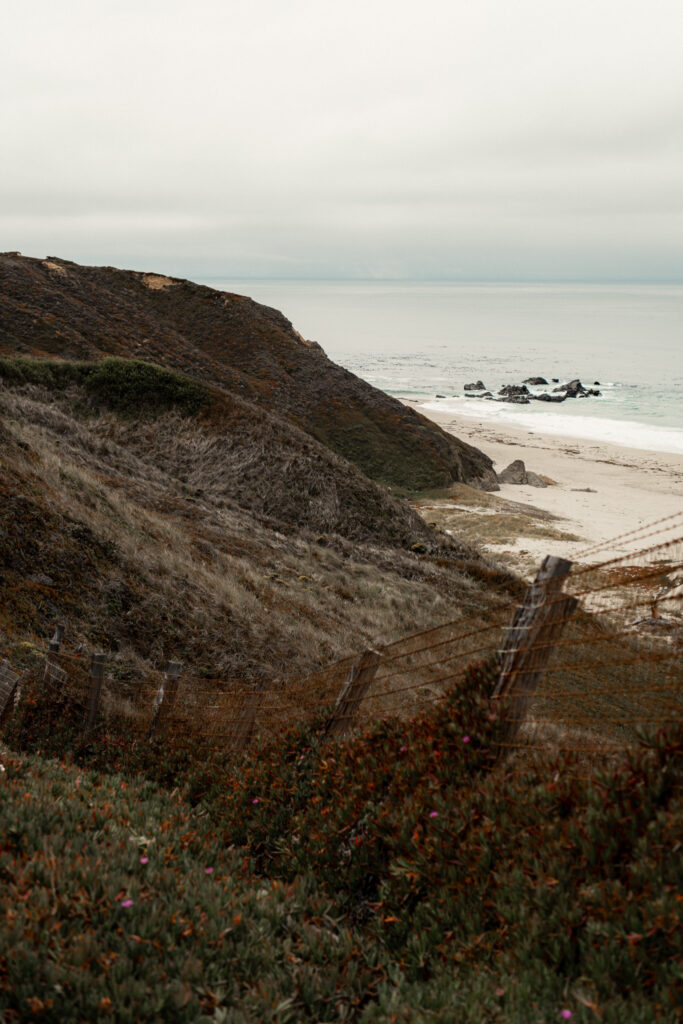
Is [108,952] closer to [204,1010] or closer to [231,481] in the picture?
[204,1010]

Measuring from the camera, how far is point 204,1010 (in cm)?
338

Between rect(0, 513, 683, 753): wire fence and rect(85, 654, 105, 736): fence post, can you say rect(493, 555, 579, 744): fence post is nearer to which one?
rect(0, 513, 683, 753): wire fence

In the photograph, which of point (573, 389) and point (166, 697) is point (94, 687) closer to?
point (166, 697)

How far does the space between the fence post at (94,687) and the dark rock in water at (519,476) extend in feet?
143

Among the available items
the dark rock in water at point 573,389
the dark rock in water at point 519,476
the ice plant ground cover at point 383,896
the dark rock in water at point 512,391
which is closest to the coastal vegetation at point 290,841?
the ice plant ground cover at point 383,896

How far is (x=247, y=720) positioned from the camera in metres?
7.55

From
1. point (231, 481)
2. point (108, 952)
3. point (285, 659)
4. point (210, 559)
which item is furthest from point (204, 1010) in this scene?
point (231, 481)

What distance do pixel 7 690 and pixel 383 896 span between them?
5.54 meters

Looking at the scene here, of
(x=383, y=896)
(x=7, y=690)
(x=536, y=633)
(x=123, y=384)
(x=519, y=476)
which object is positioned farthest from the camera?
(x=519, y=476)

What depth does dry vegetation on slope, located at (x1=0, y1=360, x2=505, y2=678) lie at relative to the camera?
1162cm

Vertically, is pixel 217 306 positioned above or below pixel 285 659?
above

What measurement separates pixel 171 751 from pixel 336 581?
38.5ft

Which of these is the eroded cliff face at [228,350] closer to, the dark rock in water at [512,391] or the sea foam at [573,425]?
the sea foam at [573,425]

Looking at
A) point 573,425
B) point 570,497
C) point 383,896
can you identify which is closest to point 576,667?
point 383,896
